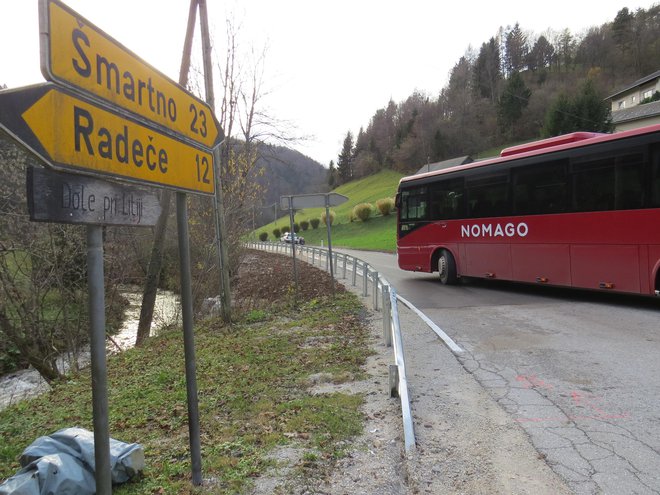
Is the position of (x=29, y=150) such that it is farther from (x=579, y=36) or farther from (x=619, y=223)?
(x=579, y=36)

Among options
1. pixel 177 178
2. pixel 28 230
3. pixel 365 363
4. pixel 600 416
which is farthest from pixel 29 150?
pixel 28 230

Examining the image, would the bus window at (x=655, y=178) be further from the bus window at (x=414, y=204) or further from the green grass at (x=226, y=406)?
the bus window at (x=414, y=204)

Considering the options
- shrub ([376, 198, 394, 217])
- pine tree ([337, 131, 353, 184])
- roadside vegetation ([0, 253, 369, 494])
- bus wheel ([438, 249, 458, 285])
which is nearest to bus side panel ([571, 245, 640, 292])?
bus wheel ([438, 249, 458, 285])

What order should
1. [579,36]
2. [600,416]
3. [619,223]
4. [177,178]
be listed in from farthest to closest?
1. [579,36]
2. [619,223]
3. [600,416]
4. [177,178]

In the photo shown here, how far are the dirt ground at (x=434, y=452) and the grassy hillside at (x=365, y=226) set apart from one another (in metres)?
16.1

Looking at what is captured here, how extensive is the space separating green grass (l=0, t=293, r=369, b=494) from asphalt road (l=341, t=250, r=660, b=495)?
163cm

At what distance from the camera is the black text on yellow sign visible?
2.07m

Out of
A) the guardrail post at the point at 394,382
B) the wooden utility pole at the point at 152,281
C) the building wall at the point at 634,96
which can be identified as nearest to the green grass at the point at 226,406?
the guardrail post at the point at 394,382

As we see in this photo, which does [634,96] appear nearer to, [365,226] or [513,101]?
[513,101]

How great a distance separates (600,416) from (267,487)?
3099 millimetres

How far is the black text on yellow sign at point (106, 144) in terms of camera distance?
2072 millimetres

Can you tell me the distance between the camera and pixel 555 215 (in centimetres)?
1089

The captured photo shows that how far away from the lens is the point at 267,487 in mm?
3352

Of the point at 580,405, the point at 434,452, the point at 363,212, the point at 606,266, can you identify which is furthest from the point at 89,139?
the point at 363,212
